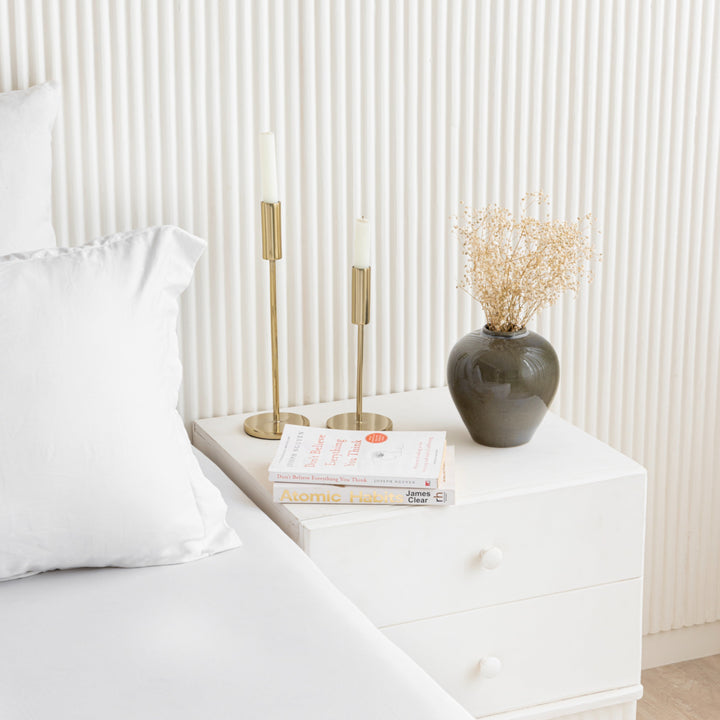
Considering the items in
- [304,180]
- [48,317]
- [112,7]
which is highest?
[112,7]

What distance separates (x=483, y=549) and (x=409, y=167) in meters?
0.67

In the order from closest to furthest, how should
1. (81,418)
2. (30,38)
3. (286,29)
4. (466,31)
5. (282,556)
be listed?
(81,418)
(282,556)
(30,38)
(286,29)
(466,31)

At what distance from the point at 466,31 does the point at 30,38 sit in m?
0.70

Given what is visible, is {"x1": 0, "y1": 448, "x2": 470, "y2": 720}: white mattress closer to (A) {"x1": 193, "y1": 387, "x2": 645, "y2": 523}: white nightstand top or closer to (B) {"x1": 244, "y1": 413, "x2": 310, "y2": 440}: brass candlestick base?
(A) {"x1": 193, "y1": 387, "x2": 645, "y2": 523}: white nightstand top

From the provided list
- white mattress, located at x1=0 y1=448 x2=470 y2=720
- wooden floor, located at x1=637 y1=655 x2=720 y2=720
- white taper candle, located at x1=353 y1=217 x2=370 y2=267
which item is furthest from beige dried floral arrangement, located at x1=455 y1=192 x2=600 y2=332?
wooden floor, located at x1=637 y1=655 x2=720 y2=720

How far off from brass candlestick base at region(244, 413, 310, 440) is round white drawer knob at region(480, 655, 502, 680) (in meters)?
0.46

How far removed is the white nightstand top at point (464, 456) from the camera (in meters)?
1.55

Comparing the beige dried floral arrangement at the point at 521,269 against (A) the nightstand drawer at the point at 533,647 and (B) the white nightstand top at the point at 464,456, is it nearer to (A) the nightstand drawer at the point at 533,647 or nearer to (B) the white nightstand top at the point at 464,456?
(B) the white nightstand top at the point at 464,456

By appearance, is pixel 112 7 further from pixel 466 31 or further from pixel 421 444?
pixel 421 444

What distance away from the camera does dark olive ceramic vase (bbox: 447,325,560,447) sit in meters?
1.65

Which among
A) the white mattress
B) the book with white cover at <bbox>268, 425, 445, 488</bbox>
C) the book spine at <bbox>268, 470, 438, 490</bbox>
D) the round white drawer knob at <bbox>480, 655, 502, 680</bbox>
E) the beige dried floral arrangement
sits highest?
the beige dried floral arrangement

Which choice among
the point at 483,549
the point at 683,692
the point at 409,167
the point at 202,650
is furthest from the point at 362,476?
the point at 683,692

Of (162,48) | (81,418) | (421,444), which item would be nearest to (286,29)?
(162,48)

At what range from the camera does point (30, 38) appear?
160cm
